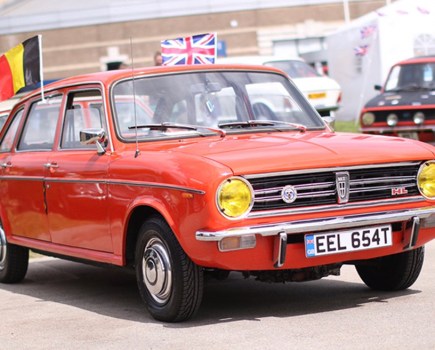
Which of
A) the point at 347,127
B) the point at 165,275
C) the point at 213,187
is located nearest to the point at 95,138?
the point at 165,275

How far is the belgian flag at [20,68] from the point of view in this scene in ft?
33.9

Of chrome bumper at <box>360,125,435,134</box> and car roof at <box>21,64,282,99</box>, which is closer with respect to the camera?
car roof at <box>21,64,282,99</box>

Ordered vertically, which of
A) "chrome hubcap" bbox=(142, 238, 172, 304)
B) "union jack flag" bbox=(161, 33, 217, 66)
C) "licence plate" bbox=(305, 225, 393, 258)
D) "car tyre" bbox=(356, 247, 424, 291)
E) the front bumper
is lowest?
"car tyre" bbox=(356, 247, 424, 291)

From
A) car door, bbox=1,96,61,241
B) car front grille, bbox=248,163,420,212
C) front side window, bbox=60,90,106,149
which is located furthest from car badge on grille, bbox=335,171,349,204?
car door, bbox=1,96,61,241

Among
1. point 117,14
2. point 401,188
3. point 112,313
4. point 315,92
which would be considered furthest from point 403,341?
point 117,14

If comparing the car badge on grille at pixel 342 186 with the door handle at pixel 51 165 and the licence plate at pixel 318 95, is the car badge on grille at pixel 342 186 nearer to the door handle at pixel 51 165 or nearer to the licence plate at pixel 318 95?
the door handle at pixel 51 165

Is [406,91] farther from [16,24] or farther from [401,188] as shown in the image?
[16,24]

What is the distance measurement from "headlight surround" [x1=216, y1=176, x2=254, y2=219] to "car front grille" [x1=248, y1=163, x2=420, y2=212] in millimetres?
43

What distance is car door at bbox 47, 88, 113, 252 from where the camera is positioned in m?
7.48

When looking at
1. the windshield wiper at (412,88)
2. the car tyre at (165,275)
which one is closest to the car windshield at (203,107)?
the car tyre at (165,275)

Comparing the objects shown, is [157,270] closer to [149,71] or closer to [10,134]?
[149,71]

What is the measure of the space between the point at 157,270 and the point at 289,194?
0.93 meters

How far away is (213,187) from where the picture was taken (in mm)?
6352

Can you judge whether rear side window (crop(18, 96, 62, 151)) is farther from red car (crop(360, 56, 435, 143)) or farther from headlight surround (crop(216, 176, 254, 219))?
red car (crop(360, 56, 435, 143))
